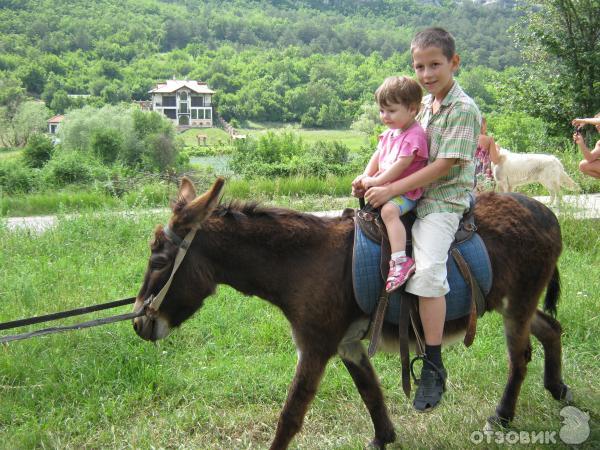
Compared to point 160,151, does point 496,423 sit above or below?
above

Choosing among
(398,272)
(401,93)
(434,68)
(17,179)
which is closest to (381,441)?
(398,272)

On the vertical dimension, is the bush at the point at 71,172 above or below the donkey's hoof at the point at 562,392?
below

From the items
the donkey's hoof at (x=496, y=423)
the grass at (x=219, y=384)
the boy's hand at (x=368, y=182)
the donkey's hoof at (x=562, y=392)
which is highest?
the boy's hand at (x=368, y=182)

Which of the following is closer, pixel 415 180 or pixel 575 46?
pixel 415 180

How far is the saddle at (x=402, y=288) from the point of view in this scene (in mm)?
2789

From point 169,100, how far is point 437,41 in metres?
69.6

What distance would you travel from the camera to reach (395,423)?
3609mm

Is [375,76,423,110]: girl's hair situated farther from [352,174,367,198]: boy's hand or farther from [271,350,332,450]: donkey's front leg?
[271,350,332,450]: donkey's front leg

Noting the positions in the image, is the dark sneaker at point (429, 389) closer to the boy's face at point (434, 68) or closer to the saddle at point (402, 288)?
the saddle at point (402, 288)

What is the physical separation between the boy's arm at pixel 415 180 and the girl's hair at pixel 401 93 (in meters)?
0.33

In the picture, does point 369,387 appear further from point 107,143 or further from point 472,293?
point 107,143

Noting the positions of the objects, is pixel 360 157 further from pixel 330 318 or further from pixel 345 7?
pixel 345 7

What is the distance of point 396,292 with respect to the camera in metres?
2.84

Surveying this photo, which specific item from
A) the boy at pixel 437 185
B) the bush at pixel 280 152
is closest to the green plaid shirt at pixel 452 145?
the boy at pixel 437 185
